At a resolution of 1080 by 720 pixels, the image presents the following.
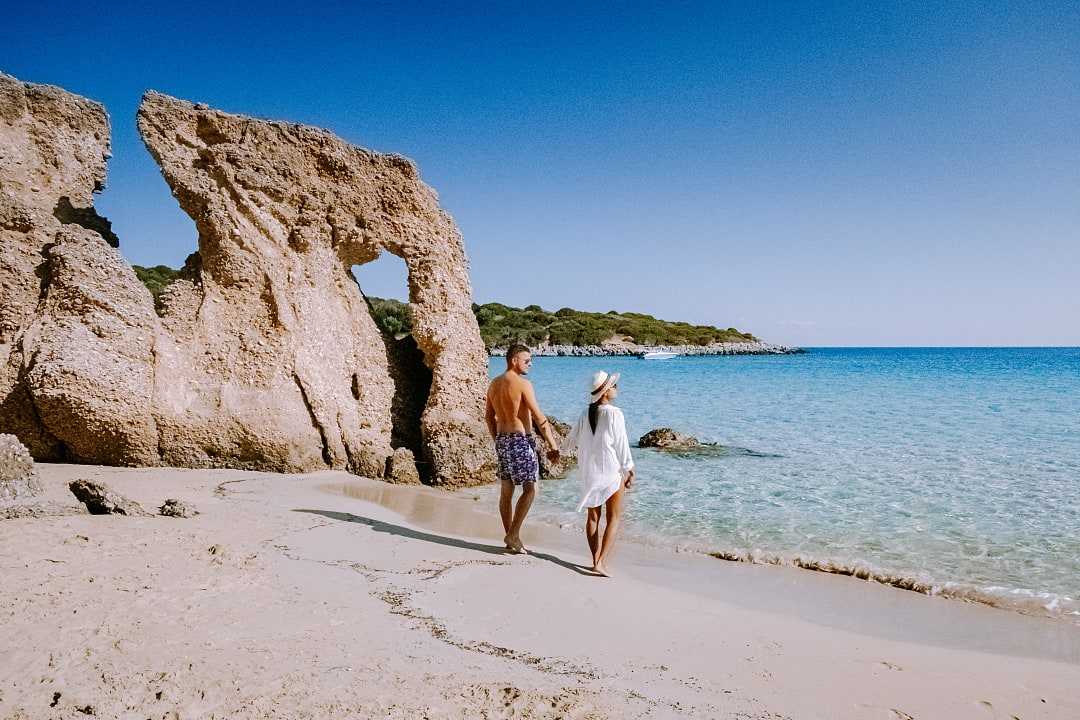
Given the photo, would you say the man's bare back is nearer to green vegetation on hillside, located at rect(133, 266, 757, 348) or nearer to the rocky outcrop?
the rocky outcrop

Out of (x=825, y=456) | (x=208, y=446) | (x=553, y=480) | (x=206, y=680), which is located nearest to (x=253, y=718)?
(x=206, y=680)

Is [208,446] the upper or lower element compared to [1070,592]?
upper

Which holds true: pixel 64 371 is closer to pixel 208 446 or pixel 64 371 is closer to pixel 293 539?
pixel 208 446

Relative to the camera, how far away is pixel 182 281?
8523 millimetres

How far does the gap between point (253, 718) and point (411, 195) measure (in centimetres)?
852

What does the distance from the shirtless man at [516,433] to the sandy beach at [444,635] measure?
460 millimetres

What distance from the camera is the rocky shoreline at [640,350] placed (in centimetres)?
7325

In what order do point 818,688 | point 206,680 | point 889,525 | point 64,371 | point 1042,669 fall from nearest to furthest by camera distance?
1. point 206,680
2. point 818,688
3. point 1042,669
4. point 64,371
5. point 889,525

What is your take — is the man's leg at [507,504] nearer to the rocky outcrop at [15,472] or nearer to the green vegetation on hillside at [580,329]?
the rocky outcrop at [15,472]

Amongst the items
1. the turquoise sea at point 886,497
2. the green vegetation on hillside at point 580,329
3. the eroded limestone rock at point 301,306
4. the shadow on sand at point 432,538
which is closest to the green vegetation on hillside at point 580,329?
the green vegetation on hillside at point 580,329

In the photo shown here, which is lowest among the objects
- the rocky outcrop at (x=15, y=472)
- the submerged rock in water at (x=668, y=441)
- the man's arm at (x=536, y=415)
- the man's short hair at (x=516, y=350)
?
the submerged rock in water at (x=668, y=441)

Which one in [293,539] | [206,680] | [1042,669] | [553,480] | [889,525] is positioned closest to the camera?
[206,680]

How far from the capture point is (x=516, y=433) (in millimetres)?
5816

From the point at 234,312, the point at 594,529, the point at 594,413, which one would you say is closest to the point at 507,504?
the point at 594,529
